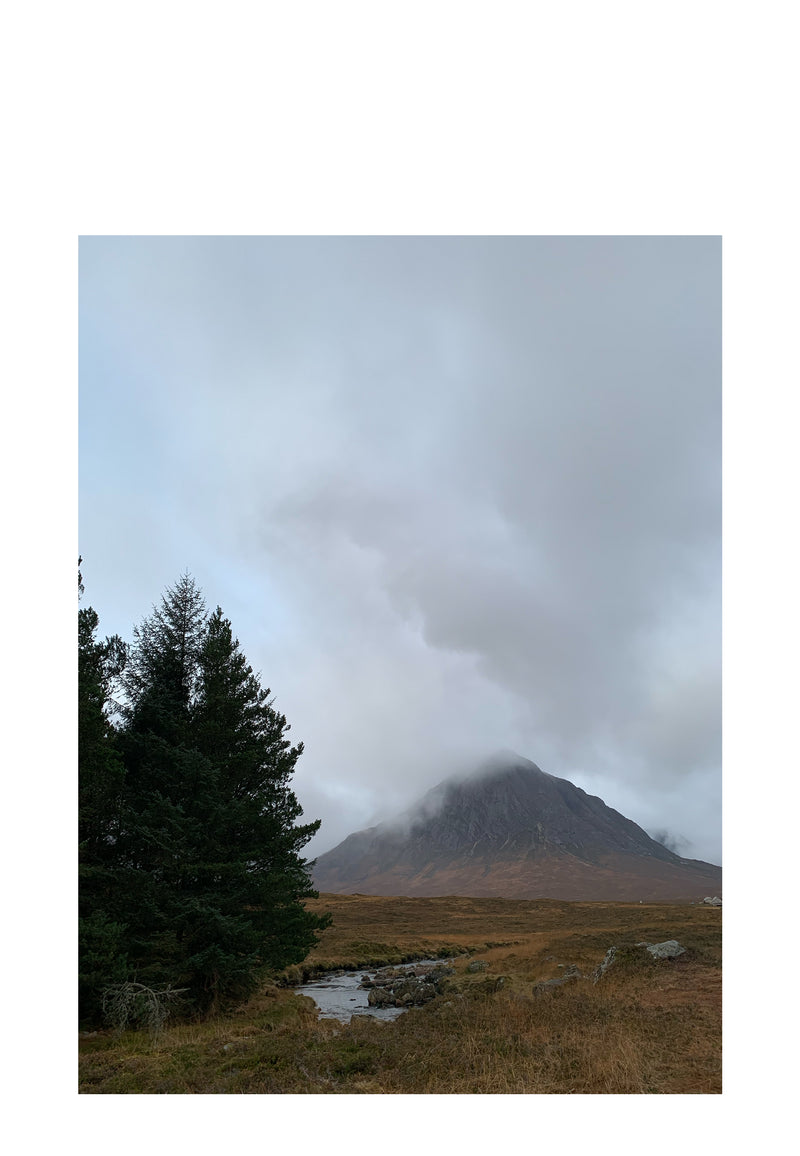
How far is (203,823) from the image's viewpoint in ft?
57.2

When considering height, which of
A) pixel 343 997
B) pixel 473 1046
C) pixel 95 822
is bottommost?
pixel 343 997

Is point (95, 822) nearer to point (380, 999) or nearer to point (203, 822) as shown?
point (203, 822)

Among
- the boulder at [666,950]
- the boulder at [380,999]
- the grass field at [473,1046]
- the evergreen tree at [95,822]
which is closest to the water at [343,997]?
the boulder at [380,999]

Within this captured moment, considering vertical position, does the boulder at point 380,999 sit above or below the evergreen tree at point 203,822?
below

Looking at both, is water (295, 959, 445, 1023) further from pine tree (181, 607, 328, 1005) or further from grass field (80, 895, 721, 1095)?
pine tree (181, 607, 328, 1005)

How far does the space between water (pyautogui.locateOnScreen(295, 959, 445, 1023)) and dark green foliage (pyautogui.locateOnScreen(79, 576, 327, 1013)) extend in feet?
11.5

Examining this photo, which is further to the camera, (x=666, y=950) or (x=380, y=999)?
(x=380, y=999)

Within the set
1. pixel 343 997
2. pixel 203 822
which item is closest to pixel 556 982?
pixel 343 997

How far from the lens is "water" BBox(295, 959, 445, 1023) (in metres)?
21.1

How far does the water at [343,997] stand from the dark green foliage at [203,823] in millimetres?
3503

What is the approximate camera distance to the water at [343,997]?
21.1 metres

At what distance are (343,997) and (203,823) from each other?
14073mm

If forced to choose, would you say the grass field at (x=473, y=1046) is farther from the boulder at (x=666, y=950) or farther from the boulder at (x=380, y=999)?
the boulder at (x=380, y=999)

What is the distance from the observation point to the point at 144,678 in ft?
66.0
